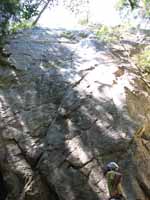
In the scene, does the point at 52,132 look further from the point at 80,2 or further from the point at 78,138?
the point at 80,2

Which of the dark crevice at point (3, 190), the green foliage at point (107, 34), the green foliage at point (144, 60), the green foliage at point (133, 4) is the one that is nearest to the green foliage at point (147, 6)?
the green foliage at point (133, 4)

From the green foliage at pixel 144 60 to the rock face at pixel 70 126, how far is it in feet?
2.24

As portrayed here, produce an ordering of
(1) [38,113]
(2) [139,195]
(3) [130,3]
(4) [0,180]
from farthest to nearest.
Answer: (3) [130,3] → (1) [38,113] → (4) [0,180] → (2) [139,195]

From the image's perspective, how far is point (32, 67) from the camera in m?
11.0

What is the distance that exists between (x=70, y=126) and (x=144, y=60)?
3717 mm

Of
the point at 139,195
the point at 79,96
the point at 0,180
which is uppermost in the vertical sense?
the point at 79,96

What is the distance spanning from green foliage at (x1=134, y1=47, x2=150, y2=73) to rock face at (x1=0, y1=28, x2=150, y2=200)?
2.24 ft

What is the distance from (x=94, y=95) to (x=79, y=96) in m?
0.39

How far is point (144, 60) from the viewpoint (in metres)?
11.4

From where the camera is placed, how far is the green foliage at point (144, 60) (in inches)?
442

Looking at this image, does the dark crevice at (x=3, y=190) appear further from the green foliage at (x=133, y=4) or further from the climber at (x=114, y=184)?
the green foliage at (x=133, y=4)

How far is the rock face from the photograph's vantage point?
822 centimetres

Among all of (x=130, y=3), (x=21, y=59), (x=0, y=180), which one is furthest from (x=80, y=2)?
(x=0, y=180)

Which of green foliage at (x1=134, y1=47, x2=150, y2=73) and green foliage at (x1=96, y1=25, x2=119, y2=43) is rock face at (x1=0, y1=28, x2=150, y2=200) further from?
green foliage at (x1=96, y1=25, x2=119, y2=43)
